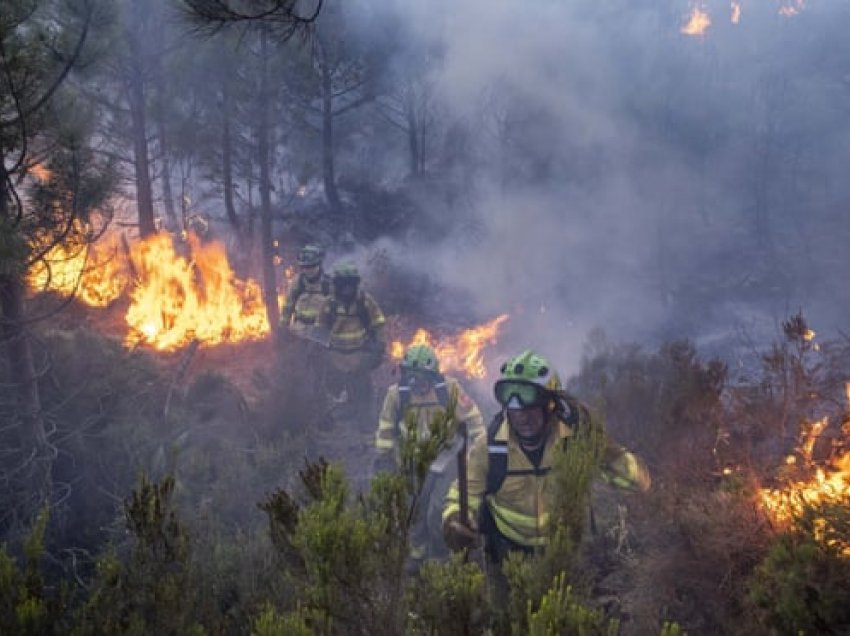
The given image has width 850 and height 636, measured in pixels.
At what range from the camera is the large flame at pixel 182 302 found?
41.9 ft

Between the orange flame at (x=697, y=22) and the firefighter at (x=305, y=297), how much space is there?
1632 inches

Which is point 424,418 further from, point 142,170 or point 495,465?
point 142,170

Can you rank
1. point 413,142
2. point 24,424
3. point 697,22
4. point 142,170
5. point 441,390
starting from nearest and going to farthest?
1. point 24,424
2. point 441,390
3. point 142,170
4. point 413,142
5. point 697,22

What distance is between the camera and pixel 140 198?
46.5ft

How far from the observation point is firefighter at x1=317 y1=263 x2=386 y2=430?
34.8 feet

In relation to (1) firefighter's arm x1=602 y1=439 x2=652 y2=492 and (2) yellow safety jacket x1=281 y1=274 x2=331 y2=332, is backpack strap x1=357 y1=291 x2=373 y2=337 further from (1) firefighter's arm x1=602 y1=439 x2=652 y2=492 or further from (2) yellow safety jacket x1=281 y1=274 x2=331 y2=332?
(1) firefighter's arm x1=602 y1=439 x2=652 y2=492

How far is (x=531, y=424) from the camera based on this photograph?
14.5 feet

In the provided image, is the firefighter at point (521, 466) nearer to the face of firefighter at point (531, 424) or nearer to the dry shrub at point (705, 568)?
the face of firefighter at point (531, 424)

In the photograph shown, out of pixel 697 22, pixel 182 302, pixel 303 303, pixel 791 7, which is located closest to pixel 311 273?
pixel 303 303

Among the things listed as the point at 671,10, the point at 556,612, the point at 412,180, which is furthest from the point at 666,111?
the point at 556,612

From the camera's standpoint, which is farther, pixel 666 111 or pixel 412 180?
pixel 666 111

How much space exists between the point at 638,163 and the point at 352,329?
2776cm

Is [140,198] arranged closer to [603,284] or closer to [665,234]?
[603,284]

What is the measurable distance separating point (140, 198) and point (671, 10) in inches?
1644
